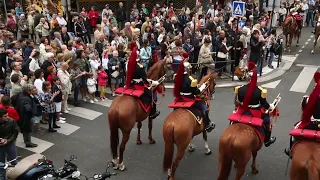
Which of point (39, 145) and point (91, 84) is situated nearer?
point (39, 145)

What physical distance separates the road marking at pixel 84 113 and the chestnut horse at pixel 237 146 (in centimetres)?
528

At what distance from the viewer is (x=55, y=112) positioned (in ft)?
34.7

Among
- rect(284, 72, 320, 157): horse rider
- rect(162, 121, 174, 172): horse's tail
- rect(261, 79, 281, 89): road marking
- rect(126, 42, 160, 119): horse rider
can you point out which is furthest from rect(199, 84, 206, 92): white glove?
rect(261, 79, 281, 89): road marking

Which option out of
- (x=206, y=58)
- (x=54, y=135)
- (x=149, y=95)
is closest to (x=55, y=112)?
(x=54, y=135)

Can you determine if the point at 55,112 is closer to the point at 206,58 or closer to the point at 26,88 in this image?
the point at 26,88

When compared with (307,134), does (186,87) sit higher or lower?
higher

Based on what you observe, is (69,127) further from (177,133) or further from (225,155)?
(225,155)

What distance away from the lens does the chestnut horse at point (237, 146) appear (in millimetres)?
7145

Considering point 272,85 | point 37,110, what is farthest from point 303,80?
point 37,110

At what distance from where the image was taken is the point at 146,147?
9.95 m

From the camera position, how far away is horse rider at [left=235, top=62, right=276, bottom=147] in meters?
7.62

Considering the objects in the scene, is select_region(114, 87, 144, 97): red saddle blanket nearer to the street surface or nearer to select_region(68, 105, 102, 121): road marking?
the street surface

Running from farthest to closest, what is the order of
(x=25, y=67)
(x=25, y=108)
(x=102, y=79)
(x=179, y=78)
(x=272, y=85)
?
1. (x=272, y=85)
2. (x=102, y=79)
3. (x=25, y=67)
4. (x=25, y=108)
5. (x=179, y=78)

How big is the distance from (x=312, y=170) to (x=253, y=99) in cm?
188
